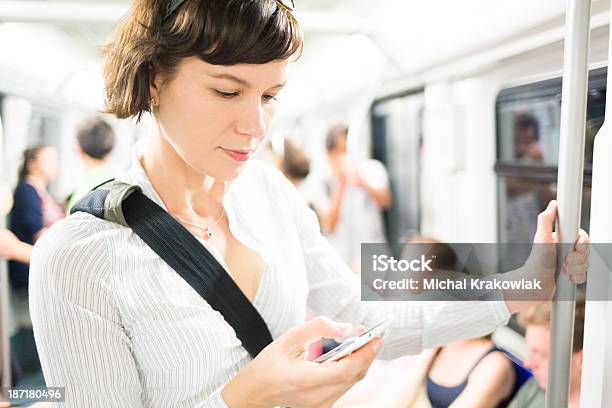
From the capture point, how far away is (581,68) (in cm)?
90

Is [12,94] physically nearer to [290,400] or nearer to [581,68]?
[290,400]

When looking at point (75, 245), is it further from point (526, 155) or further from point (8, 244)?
point (526, 155)

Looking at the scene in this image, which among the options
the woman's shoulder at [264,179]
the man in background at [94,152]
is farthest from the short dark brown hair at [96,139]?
the woman's shoulder at [264,179]

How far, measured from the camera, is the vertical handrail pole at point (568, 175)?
898 millimetres

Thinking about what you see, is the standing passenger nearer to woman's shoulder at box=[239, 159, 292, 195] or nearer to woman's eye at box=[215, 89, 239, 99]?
woman's shoulder at box=[239, 159, 292, 195]

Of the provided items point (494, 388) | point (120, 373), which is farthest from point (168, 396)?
point (494, 388)

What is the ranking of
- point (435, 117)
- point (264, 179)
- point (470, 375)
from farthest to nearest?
1. point (435, 117)
2. point (470, 375)
3. point (264, 179)

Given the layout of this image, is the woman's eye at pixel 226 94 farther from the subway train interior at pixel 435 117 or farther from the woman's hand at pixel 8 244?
the woman's hand at pixel 8 244

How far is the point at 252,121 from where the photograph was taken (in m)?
0.87

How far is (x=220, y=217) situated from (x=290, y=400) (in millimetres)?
378

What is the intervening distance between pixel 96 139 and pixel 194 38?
925 millimetres

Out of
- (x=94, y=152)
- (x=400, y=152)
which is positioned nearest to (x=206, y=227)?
(x=94, y=152)

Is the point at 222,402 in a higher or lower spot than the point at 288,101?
lower

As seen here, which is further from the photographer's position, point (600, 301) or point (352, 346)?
point (600, 301)
